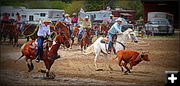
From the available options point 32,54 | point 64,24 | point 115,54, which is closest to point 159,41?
point 115,54

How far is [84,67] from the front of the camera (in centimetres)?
1229

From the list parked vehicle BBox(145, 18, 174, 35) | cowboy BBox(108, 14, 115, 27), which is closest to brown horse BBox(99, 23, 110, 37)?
cowboy BBox(108, 14, 115, 27)

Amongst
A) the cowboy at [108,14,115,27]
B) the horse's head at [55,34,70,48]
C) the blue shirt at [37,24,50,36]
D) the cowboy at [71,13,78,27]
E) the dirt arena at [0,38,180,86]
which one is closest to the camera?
the horse's head at [55,34,70,48]

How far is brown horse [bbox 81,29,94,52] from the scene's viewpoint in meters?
13.3

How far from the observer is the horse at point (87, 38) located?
43.8ft

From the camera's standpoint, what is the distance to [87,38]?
13.6 m

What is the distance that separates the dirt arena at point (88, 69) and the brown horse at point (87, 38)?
0.26m

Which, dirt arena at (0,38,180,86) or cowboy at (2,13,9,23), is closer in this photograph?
dirt arena at (0,38,180,86)

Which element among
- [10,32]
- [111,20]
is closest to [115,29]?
[111,20]

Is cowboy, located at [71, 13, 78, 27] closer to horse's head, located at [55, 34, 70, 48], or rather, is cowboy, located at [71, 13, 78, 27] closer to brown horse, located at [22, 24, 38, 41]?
brown horse, located at [22, 24, 38, 41]

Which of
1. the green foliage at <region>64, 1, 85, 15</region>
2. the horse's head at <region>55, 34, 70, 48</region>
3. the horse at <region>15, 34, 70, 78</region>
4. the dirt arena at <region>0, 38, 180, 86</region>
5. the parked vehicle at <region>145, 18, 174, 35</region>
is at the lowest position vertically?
the dirt arena at <region>0, 38, 180, 86</region>

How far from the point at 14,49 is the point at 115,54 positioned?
3.57 m

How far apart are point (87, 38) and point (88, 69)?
1709mm

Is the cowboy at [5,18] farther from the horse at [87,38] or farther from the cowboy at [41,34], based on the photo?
the horse at [87,38]
